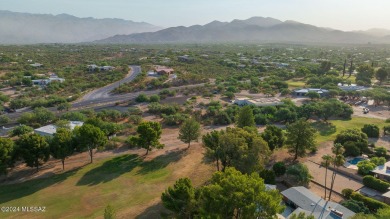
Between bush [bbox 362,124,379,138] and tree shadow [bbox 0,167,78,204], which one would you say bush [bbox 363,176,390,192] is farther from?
tree shadow [bbox 0,167,78,204]

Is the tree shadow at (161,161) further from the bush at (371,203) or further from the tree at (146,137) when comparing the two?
Result: the bush at (371,203)

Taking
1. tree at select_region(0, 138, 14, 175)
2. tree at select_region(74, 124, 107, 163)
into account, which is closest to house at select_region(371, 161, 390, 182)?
tree at select_region(74, 124, 107, 163)

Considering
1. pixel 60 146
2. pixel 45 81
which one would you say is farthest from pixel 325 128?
pixel 45 81

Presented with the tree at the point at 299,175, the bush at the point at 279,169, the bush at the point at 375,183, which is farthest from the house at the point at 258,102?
the bush at the point at 375,183

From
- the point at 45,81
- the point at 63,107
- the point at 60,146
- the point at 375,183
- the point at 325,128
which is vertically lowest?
the point at 325,128

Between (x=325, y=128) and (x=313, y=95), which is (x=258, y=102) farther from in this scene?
(x=313, y=95)
